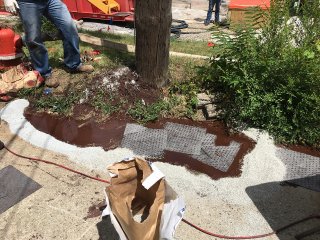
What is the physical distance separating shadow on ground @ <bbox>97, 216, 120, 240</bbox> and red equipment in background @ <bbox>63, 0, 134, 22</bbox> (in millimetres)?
7571

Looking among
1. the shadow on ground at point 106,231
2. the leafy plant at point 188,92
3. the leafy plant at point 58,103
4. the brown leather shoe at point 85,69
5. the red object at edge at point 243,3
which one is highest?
the red object at edge at point 243,3

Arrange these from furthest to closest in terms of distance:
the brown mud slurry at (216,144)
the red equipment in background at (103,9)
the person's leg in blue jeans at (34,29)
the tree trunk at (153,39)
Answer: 1. the red equipment in background at (103,9)
2. the person's leg in blue jeans at (34,29)
3. the tree trunk at (153,39)
4. the brown mud slurry at (216,144)

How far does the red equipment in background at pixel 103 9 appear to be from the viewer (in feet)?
31.4

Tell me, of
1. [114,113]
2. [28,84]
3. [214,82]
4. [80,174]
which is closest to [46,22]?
[28,84]

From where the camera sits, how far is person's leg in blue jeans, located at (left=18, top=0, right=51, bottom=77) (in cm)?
475

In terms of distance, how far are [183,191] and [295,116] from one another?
70.8 inches

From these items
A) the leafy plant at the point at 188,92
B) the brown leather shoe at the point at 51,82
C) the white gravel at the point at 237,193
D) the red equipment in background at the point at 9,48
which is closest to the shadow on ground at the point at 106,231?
the white gravel at the point at 237,193

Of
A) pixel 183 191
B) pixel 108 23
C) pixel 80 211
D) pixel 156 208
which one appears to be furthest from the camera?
pixel 108 23

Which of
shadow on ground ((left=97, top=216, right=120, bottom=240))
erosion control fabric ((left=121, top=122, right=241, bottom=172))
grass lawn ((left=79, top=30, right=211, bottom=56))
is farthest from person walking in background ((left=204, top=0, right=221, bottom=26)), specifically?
shadow on ground ((left=97, top=216, right=120, bottom=240))

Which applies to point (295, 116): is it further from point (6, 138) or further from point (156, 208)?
point (6, 138)

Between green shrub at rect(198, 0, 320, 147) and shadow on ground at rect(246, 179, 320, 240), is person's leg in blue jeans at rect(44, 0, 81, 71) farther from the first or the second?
shadow on ground at rect(246, 179, 320, 240)

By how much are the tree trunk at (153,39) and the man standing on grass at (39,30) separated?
41.9 inches

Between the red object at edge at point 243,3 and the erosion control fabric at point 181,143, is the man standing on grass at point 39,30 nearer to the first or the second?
the erosion control fabric at point 181,143

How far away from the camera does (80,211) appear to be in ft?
10.5
